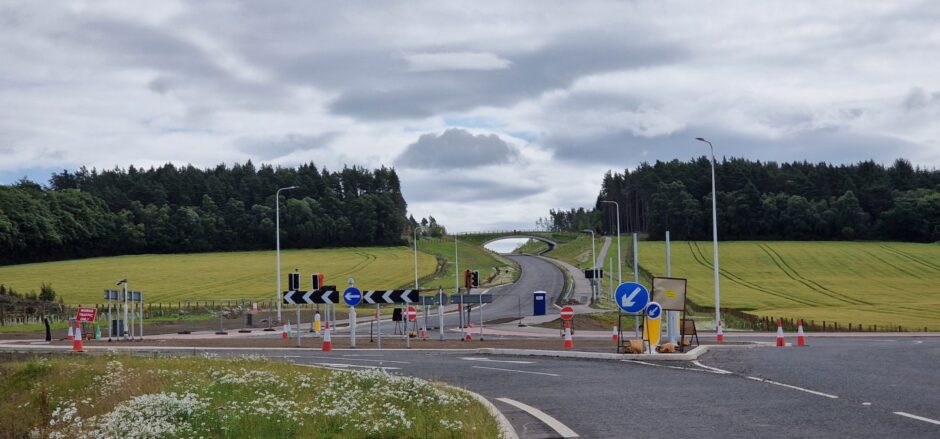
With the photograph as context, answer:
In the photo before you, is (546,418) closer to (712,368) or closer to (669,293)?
(712,368)

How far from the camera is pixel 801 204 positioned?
15800cm

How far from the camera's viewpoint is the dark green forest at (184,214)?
134 m

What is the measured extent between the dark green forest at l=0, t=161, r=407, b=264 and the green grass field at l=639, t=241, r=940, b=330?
53.1 metres

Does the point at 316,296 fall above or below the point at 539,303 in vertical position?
above

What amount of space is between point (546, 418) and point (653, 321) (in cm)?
1311

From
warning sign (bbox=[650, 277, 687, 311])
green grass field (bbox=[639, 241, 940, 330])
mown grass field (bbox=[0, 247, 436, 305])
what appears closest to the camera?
warning sign (bbox=[650, 277, 687, 311])

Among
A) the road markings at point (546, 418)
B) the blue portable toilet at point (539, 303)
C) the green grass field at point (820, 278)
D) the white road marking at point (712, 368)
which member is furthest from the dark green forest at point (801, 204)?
the road markings at point (546, 418)

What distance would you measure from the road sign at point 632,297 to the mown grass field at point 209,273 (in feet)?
214

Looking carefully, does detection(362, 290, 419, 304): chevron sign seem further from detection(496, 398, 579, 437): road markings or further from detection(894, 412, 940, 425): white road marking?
detection(894, 412, 940, 425): white road marking

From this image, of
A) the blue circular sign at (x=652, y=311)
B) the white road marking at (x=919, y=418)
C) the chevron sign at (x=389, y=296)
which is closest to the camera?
the white road marking at (x=919, y=418)

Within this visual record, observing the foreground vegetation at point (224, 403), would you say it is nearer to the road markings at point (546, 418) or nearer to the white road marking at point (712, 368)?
the road markings at point (546, 418)

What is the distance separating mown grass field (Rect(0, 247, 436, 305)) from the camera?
302ft

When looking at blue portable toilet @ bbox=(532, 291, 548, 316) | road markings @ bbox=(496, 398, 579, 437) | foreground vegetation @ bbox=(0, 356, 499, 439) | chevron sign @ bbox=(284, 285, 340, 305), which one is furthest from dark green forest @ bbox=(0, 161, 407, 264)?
road markings @ bbox=(496, 398, 579, 437)

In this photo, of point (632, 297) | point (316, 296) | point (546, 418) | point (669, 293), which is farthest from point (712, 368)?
point (316, 296)
